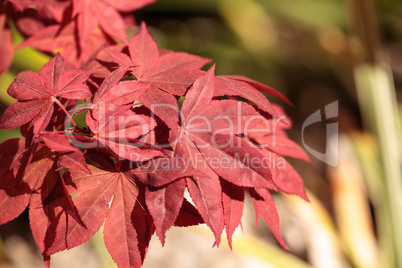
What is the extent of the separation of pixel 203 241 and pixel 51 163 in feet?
3.34

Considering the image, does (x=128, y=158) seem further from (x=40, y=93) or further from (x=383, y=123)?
(x=383, y=123)

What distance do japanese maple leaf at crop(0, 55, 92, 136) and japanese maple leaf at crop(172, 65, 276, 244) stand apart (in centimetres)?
12

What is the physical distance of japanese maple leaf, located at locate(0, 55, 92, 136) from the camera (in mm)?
468

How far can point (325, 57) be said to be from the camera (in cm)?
188

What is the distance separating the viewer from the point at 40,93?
1.56ft

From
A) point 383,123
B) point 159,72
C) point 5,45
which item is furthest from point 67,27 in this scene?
point 383,123

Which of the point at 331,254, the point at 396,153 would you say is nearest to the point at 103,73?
the point at 396,153

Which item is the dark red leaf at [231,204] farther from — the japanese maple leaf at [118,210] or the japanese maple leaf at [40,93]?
the japanese maple leaf at [40,93]

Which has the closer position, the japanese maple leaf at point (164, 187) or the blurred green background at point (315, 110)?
the japanese maple leaf at point (164, 187)

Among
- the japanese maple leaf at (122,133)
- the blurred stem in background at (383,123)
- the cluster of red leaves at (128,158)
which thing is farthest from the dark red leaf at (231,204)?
the blurred stem in background at (383,123)

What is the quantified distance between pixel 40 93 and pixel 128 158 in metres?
0.14

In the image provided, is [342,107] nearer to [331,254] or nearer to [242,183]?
[331,254]

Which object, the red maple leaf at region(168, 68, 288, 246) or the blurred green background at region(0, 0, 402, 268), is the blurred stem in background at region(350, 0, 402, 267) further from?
the red maple leaf at region(168, 68, 288, 246)

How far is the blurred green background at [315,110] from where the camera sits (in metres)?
1.20
